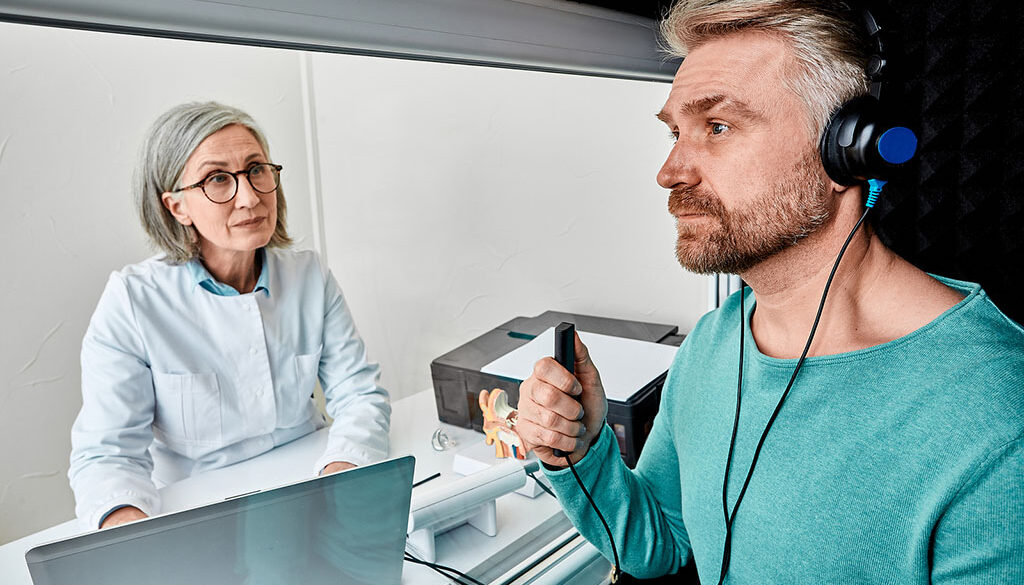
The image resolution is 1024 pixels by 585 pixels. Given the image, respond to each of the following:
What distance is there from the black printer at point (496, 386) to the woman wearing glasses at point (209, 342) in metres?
0.14

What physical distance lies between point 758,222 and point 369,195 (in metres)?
0.49

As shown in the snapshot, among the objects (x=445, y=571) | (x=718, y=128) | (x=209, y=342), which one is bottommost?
(x=445, y=571)

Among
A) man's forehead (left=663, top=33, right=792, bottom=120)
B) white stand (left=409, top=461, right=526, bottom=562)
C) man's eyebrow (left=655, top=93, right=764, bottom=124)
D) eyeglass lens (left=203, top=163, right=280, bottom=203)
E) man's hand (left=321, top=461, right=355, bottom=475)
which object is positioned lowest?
white stand (left=409, top=461, right=526, bottom=562)

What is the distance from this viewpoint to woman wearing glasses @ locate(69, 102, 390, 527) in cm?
72

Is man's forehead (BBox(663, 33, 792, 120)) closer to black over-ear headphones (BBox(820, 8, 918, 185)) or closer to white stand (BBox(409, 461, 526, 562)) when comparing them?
black over-ear headphones (BBox(820, 8, 918, 185))

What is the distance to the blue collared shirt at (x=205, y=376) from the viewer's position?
74 centimetres

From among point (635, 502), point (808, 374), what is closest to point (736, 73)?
point (808, 374)

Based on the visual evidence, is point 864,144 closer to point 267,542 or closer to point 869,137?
point 869,137

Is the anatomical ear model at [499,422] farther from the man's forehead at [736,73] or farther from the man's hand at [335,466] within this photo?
the man's forehead at [736,73]

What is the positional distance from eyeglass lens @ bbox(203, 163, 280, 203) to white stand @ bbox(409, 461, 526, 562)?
444 millimetres

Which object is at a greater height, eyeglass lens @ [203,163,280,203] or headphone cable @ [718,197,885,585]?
eyeglass lens @ [203,163,280,203]

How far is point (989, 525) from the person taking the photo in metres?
0.62

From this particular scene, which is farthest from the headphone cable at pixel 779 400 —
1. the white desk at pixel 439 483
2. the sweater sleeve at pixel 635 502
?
the white desk at pixel 439 483

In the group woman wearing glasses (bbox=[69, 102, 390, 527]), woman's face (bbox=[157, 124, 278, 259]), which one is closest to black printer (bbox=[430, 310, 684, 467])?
woman wearing glasses (bbox=[69, 102, 390, 527])
